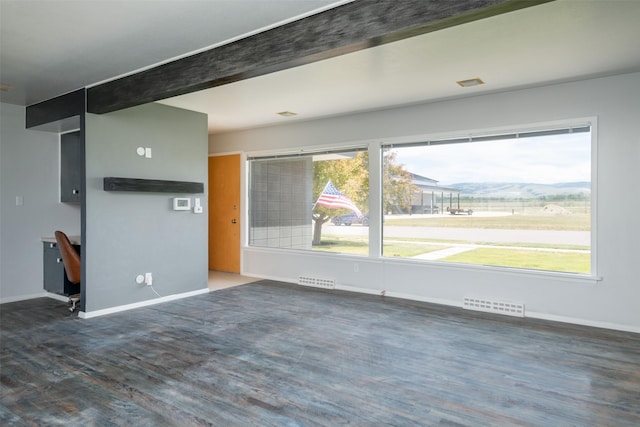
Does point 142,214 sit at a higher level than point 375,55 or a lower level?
lower

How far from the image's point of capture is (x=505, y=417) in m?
2.36

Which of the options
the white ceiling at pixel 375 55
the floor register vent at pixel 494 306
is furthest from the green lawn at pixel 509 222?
the white ceiling at pixel 375 55

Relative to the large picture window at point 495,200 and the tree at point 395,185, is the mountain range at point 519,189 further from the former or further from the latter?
the tree at point 395,185

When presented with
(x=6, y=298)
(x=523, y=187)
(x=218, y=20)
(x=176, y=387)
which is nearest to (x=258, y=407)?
(x=176, y=387)

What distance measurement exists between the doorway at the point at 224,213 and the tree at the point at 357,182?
1590 mm

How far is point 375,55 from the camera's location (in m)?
3.49

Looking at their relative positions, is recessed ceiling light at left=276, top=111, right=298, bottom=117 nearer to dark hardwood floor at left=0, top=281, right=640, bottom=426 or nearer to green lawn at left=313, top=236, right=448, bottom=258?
green lawn at left=313, top=236, right=448, bottom=258

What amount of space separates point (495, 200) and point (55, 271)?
552cm

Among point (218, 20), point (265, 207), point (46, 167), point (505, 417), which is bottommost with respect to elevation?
point (505, 417)

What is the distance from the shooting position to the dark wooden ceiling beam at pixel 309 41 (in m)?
2.18

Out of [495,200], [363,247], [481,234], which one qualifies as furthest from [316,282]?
[495,200]

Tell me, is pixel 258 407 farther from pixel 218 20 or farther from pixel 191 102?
pixel 191 102

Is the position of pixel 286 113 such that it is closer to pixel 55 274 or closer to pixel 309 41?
pixel 309 41

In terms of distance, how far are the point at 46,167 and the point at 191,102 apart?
87.7 inches
